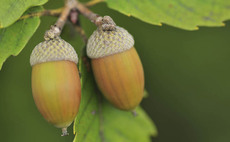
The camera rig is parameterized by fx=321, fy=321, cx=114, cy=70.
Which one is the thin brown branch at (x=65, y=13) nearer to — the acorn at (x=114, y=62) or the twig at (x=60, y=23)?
the twig at (x=60, y=23)

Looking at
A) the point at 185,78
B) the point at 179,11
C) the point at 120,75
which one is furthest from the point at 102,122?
the point at 185,78

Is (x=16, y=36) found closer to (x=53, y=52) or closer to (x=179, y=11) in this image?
(x=53, y=52)

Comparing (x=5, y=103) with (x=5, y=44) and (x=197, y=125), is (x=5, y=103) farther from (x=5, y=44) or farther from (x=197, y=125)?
(x=197, y=125)

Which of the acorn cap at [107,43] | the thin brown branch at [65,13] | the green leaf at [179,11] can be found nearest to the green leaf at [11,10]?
the thin brown branch at [65,13]

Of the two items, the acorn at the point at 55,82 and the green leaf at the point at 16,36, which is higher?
the green leaf at the point at 16,36

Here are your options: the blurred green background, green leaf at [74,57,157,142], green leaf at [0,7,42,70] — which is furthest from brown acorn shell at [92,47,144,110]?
the blurred green background

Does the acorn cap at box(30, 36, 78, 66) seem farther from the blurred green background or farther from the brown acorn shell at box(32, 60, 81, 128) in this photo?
the blurred green background
